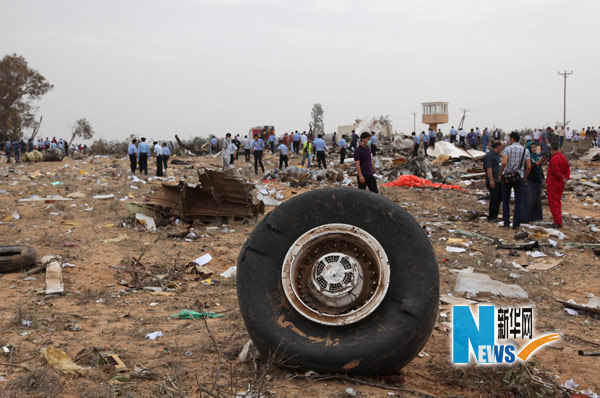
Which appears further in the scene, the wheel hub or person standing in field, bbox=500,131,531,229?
person standing in field, bbox=500,131,531,229

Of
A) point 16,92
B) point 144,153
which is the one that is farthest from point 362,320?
point 16,92

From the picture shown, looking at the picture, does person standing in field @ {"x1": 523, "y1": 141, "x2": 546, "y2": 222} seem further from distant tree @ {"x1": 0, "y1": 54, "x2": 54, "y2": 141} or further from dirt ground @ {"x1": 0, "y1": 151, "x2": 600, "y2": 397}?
distant tree @ {"x1": 0, "y1": 54, "x2": 54, "y2": 141}

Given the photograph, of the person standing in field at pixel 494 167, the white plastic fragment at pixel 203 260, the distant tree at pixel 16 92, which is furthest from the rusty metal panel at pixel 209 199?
the distant tree at pixel 16 92

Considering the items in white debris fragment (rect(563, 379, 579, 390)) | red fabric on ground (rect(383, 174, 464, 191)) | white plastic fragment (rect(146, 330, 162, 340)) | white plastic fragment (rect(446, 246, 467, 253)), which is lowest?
white plastic fragment (rect(446, 246, 467, 253))

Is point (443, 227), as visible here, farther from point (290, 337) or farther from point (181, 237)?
point (290, 337)

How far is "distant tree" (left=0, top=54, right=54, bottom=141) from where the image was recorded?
3915 cm

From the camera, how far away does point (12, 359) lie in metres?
3.55

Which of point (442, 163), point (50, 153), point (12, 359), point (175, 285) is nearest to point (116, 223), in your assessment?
point (175, 285)

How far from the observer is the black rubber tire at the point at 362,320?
9.16ft

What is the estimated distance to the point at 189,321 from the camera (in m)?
4.66

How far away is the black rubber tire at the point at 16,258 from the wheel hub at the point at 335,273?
4.95 metres

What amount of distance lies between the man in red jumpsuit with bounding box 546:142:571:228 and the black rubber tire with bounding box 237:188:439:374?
678cm

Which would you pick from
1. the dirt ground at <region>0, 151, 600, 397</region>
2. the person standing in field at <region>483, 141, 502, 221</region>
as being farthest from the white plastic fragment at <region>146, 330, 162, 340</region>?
the person standing in field at <region>483, 141, 502, 221</region>

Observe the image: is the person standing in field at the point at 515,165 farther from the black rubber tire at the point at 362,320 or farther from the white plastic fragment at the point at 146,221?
the white plastic fragment at the point at 146,221
